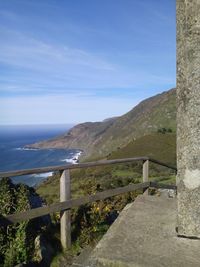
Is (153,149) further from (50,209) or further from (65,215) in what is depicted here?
(50,209)

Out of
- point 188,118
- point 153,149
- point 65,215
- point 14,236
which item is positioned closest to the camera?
point 188,118

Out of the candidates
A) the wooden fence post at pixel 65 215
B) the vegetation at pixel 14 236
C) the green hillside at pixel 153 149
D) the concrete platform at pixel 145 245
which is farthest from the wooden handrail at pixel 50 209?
the green hillside at pixel 153 149

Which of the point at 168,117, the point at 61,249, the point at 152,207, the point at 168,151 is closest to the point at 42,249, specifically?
the point at 61,249

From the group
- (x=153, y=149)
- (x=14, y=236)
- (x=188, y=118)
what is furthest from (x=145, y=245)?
(x=153, y=149)

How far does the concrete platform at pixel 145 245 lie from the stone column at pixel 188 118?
0.50 feet

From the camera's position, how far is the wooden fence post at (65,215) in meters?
5.93

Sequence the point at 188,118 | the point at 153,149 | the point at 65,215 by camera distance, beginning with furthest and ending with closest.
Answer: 1. the point at 153,149
2. the point at 65,215
3. the point at 188,118

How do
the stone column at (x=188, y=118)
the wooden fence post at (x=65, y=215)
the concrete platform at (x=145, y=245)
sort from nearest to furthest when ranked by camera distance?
the concrete platform at (x=145, y=245) < the stone column at (x=188, y=118) < the wooden fence post at (x=65, y=215)

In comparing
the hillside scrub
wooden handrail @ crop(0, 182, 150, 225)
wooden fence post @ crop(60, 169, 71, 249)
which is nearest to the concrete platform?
wooden handrail @ crop(0, 182, 150, 225)

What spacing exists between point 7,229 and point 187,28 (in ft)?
12.4

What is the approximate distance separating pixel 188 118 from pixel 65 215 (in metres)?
3.58

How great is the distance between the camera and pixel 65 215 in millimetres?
6074

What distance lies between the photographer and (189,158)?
2.97 metres

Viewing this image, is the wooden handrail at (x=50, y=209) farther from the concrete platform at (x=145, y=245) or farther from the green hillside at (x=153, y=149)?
the green hillside at (x=153, y=149)
